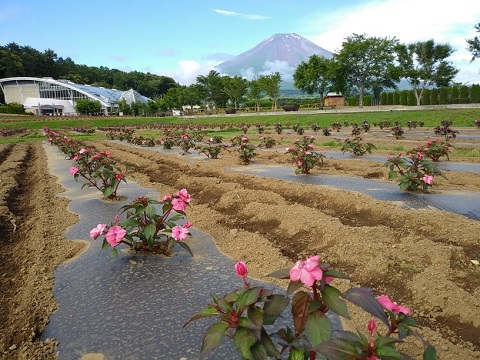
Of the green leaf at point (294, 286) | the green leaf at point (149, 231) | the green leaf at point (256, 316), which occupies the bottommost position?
the green leaf at point (149, 231)

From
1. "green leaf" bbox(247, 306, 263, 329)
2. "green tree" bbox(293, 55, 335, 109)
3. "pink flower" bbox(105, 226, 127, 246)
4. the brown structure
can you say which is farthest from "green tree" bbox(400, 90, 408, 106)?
"green leaf" bbox(247, 306, 263, 329)

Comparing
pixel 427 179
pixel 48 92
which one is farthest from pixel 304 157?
pixel 48 92

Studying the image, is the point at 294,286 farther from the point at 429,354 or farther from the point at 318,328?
the point at 429,354

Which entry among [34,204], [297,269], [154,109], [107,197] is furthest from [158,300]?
[154,109]

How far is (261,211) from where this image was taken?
4.36 metres

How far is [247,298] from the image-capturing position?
119cm

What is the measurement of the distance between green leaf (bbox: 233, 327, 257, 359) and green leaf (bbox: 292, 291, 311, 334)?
15 centimetres

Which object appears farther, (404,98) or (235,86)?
(235,86)

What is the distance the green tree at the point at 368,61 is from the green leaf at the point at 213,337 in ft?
150

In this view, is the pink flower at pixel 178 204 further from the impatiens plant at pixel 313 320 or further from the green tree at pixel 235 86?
the green tree at pixel 235 86

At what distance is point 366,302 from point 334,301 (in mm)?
95

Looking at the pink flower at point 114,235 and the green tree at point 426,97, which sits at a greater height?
the green tree at point 426,97

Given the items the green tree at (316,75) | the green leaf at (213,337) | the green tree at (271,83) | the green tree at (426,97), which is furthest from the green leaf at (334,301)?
the green tree at (271,83)

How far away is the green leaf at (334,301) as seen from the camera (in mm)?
1066
